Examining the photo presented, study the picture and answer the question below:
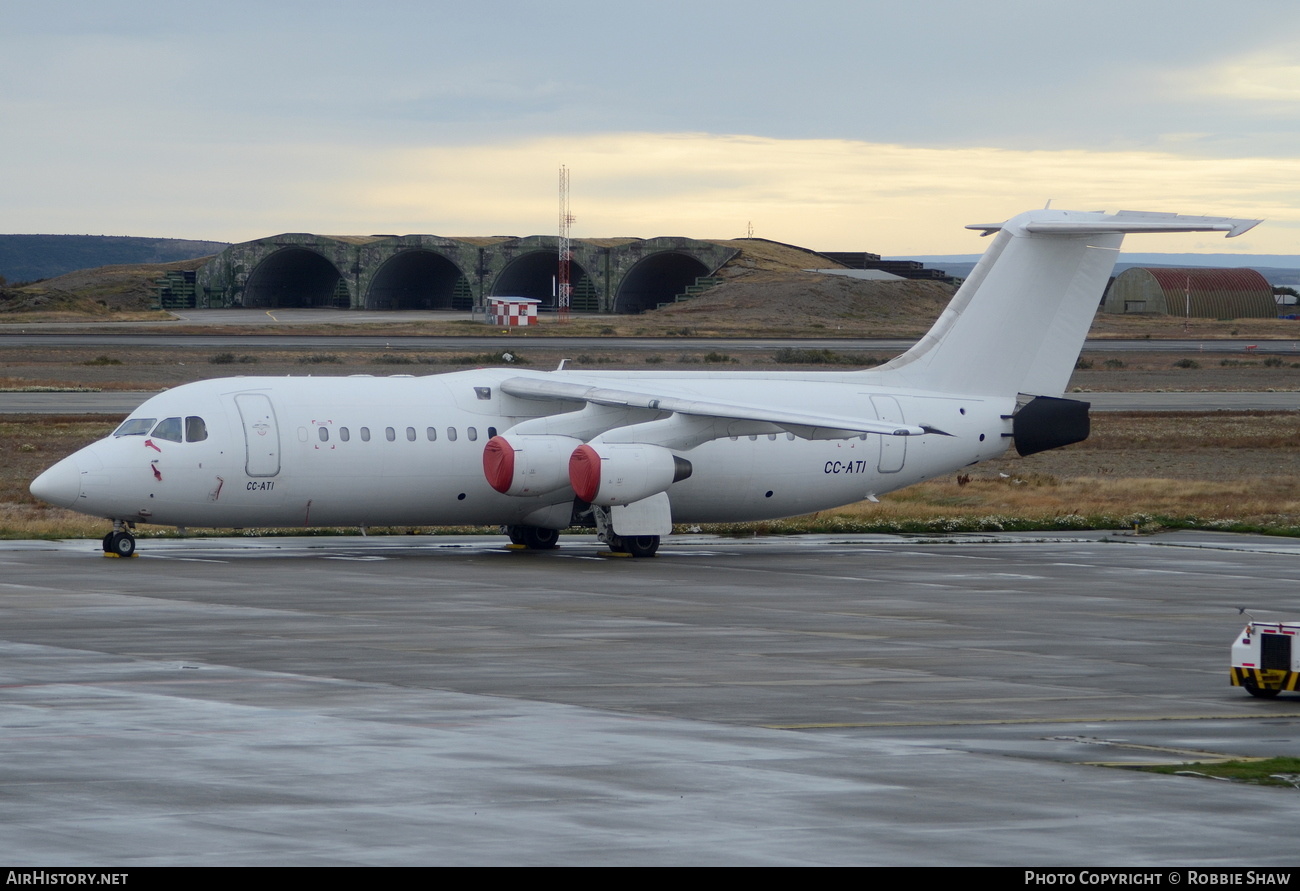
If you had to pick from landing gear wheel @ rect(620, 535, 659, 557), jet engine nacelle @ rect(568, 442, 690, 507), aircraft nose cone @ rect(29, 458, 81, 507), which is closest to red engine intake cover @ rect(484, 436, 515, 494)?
jet engine nacelle @ rect(568, 442, 690, 507)

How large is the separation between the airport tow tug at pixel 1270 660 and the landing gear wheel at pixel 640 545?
15.4m

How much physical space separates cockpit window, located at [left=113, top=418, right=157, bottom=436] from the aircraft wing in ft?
21.2

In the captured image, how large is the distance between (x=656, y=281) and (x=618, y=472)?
124 m

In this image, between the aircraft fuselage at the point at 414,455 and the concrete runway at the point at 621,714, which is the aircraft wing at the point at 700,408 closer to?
the aircraft fuselage at the point at 414,455

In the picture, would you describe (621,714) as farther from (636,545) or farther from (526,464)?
(636,545)

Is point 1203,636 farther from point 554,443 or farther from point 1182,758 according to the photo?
point 554,443

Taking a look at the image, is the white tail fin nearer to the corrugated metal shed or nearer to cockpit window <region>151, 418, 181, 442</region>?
cockpit window <region>151, 418, 181, 442</region>

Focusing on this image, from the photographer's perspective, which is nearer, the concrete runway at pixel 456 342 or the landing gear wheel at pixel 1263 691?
the landing gear wheel at pixel 1263 691

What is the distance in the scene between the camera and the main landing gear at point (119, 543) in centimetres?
2956

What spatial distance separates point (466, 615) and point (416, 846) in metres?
12.7

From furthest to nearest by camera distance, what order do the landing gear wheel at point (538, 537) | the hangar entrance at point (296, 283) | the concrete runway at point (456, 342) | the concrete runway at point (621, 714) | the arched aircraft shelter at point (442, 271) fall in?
1. the hangar entrance at point (296, 283)
2. the arched aircraft shelter at point (442, 271)
3. the concrete runway at point (456, 342)
4. the landing gear wheel at point (538, 537)
5. the concrete runway at point (621, 714)

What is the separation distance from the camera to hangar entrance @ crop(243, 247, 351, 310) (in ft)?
492

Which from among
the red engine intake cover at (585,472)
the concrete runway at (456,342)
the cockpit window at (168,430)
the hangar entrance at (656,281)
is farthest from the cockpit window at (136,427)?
the hangar entrance at (656,281)

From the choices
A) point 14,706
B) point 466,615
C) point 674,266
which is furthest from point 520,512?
point 674,266
